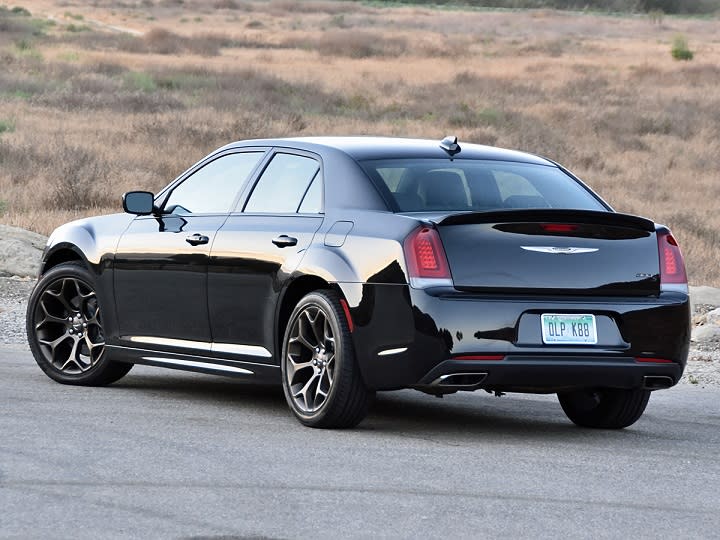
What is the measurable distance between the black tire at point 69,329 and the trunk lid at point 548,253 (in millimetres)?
2861

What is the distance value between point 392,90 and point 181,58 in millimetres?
15423

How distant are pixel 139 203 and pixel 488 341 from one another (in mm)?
2595

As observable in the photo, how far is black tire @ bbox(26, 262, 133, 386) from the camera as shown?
31.3ft

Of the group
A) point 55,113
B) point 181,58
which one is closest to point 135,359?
point 55,113

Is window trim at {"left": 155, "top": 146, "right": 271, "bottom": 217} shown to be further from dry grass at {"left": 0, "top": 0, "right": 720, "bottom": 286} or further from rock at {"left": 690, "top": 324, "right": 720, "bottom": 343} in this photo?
dry grass at {"left": 0, "top": 0, "right": 720, "bottom": 286}

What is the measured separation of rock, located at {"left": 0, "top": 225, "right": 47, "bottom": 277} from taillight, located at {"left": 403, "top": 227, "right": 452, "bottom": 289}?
29.5ft

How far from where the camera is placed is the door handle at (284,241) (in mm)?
8102

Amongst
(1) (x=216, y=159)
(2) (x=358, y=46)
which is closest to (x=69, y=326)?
(1) (x=216, y=159)

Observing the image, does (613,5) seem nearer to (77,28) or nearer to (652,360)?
(77,28)

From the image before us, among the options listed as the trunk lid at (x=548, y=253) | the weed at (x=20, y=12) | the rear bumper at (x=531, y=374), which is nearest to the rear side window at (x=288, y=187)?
the trunk lid at (x=548, y=253)

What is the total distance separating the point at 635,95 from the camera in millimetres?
43344

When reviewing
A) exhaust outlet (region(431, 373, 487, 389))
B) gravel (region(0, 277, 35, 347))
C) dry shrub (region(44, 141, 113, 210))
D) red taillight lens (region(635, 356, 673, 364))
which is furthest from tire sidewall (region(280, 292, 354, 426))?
dry shrub (region(44, 141, 113, 210))

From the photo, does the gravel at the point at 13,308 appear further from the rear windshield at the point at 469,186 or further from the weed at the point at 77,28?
the weed at the point at 77,28

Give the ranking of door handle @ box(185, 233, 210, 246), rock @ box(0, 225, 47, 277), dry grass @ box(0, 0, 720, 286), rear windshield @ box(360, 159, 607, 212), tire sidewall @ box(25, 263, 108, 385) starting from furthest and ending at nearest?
dry grass @ box(0, 0, 720, 286)
rock @ box(0, 225, 47, 277)
tire sidewall @ box(25, 263, 108, 385)
door handle @ box(185, 233, 210, 246)
rear windshield @ box(360, 159, 607, 212)
